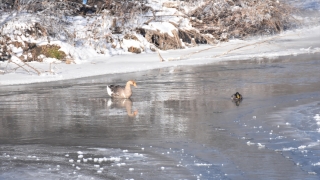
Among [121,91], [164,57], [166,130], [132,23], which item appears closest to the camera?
[166,130]

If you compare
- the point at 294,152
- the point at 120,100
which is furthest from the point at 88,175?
the point at 120,100

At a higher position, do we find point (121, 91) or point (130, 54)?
point (130, 54)

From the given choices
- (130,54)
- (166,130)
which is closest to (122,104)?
(166,130)

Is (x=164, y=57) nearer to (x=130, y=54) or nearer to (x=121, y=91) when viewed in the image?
(x=130, y=54)

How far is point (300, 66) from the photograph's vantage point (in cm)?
2139

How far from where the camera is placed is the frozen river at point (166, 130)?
8.27m

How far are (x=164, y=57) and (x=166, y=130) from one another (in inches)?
594

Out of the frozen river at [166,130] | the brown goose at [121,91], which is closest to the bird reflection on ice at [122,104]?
the frozen river at [166,130]

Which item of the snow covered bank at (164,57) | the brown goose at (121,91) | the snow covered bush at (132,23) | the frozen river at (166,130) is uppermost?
the snow covered bush at (132,23)

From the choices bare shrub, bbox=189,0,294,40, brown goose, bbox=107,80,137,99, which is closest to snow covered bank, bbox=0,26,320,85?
bare shrub, bbox=189,0,294,40

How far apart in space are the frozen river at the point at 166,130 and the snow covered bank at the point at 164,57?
220cm

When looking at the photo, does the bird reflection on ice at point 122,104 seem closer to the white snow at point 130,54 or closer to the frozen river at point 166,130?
the frozen river at point 166,130

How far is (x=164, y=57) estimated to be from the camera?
85.1 ft

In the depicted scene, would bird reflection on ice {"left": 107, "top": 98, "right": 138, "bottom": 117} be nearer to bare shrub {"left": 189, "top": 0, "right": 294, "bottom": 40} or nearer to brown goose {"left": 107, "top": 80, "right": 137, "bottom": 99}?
brown goose {"left": 107, "top": 80, "right": 137, "bottom": 99}
